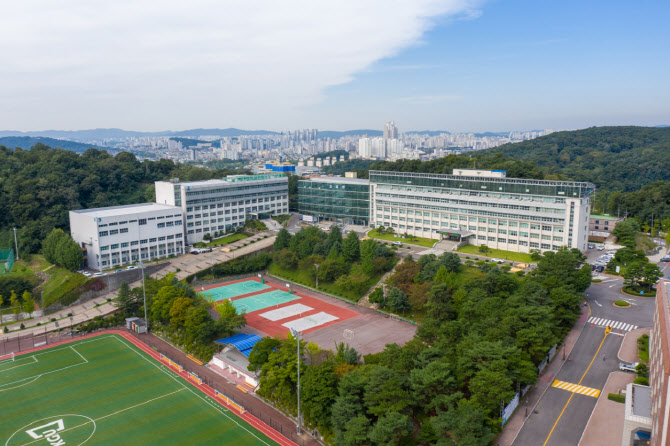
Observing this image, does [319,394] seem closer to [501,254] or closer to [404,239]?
[501,254]

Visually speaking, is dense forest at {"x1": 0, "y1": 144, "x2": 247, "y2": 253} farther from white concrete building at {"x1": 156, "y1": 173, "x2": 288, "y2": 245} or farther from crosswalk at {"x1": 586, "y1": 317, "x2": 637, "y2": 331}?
crosswalk at {"x1": 586, "y1": 317, "x2": 637, "y2": 331}

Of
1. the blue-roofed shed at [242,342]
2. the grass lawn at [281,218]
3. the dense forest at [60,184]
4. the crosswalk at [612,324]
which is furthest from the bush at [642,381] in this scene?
the dense forest at [60,184]

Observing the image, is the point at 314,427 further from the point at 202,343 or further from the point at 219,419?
the point at 202,343

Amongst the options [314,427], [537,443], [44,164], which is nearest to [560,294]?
[537,443]

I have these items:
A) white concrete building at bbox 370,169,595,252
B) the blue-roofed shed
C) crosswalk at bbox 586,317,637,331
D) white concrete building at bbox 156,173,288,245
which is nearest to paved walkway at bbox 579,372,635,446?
crosswalk at bbox 586,317,637,331

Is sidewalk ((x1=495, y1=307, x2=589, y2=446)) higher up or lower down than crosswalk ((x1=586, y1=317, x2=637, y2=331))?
lower down

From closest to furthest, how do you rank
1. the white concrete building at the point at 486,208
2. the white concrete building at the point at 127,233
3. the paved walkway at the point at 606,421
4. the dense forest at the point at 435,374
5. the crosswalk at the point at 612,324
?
the dense forest at the point at 435,374 → the paved walkway at the point at 606,421 → the crosswalk at the point at 612,324 → the white concrete building at the point at 486,208 → the white concrete building at the point at 127,233

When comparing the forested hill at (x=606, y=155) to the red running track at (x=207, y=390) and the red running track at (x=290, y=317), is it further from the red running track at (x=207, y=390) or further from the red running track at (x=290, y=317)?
the red running track at (x=207, y=390)
